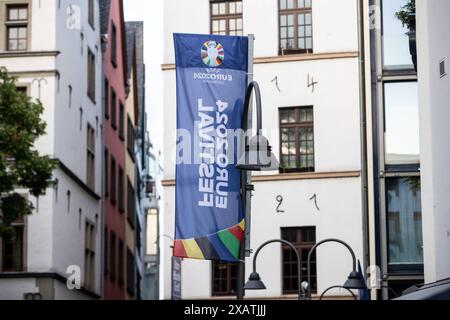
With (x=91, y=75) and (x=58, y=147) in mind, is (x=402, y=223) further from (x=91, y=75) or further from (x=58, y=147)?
(x=91, y=75)

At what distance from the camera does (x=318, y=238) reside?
34656 millimetres

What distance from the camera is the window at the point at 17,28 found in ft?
131

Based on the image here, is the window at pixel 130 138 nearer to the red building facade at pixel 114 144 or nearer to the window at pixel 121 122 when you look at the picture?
the red building facade at pixel 114 144

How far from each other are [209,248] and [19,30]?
83.3ft

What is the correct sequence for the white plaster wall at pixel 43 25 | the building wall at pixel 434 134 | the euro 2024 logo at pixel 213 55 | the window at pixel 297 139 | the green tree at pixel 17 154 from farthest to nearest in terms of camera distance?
the white plaster wall at pixel 43 25, the window at pixel 297 139, the green tree at pixel 17 154, the building wall at pixel 434 134, the euro 2024 logo at pixel 213 55

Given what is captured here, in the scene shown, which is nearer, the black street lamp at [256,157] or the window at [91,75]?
the black street lamp at [256,157]

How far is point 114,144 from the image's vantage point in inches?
2051

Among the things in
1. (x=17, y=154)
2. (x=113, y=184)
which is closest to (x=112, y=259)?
(x=113, y=184)

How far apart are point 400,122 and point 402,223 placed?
3.24 metres

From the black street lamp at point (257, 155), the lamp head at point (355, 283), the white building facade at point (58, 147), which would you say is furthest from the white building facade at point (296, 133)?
the black street lamp at point (257, 155)

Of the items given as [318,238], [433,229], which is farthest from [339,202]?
[433,229]

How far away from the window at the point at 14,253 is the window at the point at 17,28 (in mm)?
6428

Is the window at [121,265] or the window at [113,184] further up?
the window at [113,184]

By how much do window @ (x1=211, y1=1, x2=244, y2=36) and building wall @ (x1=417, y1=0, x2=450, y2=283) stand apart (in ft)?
60.3
